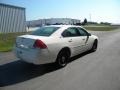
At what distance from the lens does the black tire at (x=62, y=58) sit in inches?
243

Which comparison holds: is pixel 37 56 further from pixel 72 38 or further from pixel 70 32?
pixel 70 32

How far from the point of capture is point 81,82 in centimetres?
473

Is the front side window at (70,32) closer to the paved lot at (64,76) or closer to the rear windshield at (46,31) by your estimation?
the rear windshield at (46,31)

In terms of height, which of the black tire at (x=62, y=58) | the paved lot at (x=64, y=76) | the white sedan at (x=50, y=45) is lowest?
the paved lot at (x=64, y=76)

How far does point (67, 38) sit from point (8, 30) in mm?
27940

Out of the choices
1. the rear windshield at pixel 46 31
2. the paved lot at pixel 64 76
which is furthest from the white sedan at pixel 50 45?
the paved lot at pixel 64 76

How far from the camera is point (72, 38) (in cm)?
692

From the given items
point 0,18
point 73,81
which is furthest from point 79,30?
point 0,18

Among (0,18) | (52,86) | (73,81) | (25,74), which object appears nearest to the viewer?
(52,86)

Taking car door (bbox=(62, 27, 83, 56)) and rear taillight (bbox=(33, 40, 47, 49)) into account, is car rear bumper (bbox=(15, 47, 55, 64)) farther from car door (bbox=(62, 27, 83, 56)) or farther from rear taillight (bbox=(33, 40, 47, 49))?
car door (bbox=(62, 27, 83, 56))

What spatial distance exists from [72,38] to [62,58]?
3.45 feet

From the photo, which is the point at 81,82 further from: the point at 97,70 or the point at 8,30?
the point at 8,30

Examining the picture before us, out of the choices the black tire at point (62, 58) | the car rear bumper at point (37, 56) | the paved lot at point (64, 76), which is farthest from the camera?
the black tire at point (62, 58)

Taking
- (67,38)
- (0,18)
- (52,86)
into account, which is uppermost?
(0,18)
